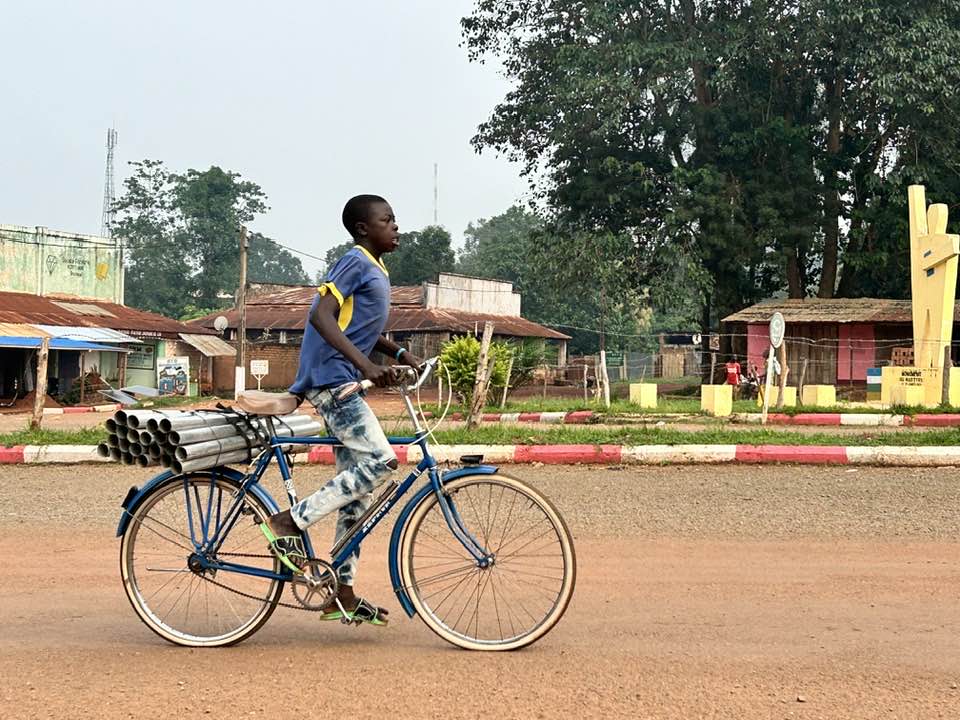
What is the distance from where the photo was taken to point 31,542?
6648 mm

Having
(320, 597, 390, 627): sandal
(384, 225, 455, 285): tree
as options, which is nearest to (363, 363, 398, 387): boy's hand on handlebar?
(320, 597, 390, 627): sandal

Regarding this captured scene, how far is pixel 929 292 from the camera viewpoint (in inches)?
904

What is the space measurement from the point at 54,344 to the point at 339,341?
27913 mm

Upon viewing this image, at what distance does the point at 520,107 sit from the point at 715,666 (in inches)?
1271

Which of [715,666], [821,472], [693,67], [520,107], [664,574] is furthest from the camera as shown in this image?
[520,107]

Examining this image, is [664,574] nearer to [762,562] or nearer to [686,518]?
[762,562]

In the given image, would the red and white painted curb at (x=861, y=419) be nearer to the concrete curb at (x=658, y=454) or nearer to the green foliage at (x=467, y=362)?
the green foliage at (x=467, y=362)

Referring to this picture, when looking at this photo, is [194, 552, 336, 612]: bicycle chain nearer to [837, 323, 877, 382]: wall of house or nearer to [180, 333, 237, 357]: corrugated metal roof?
[837, 323, 877, 382]: wall of house

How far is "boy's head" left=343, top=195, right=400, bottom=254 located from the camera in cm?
431

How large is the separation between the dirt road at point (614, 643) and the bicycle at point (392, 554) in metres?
0.14

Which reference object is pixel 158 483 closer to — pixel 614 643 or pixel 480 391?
pixel 614 643

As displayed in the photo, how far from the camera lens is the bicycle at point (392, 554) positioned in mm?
4070

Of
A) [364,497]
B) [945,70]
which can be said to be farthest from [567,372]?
[364,497]

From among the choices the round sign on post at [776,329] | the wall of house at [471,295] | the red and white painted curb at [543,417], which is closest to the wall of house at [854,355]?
the red and white painted curb at [543,417]
